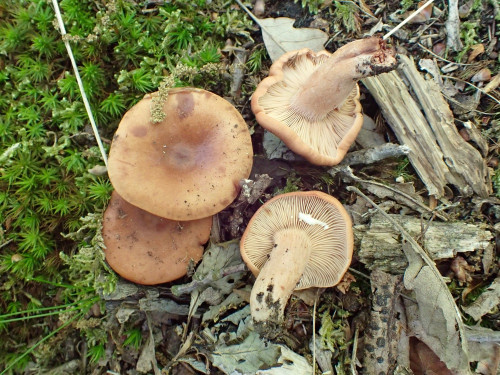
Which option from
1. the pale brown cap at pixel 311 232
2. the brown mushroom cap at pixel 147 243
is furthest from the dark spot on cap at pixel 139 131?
the pale brown cap at pixel 311 232

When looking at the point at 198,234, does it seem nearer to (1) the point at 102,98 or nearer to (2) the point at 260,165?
(2) the point at 260,165

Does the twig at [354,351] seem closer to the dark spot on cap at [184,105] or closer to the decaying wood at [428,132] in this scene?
the decaying wood at [428,132]

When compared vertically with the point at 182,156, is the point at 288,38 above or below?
above

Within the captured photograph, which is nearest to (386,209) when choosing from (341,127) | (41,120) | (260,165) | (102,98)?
(341,127)

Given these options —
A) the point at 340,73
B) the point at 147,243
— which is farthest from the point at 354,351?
the point at 340,73

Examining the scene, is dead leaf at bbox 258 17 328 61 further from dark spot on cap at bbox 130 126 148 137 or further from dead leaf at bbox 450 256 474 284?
dead leaf at bbox 450 256 474 284

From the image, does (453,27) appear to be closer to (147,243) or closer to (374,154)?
(374,154)
